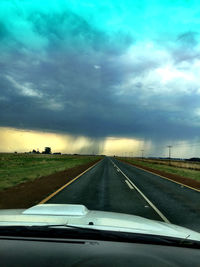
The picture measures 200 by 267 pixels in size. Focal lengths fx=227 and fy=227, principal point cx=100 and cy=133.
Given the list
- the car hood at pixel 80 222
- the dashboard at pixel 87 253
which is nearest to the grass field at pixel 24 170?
the car hood at pixel 80 222

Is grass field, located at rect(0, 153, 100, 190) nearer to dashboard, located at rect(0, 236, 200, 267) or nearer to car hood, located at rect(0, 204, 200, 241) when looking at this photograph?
car hood, located at rect(0, 204, 200, 241)

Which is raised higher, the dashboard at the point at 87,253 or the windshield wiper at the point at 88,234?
the windshield wiper at the point at 88,234

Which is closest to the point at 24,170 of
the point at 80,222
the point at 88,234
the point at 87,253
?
the point at 80,222

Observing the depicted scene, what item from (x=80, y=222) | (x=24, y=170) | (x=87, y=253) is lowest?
(x=24, y=170)

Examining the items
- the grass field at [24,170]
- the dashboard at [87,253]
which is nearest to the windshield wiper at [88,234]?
the dashboard at [87,253]

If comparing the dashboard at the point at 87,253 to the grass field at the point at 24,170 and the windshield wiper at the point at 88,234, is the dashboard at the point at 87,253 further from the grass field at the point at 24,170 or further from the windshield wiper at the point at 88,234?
the grass field at the point at 24,170

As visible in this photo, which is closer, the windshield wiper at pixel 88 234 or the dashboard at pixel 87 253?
the dashboard at pixel 87 253

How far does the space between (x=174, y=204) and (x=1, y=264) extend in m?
7.47

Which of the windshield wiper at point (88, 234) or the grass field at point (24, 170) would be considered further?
the grass field at point (24, 170)

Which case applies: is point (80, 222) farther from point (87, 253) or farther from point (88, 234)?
point (87, 253)

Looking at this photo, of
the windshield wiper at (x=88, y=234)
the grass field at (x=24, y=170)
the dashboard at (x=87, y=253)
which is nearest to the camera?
the dashboard at (x=87, y=253)

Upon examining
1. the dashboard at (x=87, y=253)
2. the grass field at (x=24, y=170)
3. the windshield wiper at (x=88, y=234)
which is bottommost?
the grass field at (x=24, y=170)

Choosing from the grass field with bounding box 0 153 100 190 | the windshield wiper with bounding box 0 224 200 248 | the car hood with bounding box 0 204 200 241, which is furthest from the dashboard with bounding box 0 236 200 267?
the grass field with bounding box 0 153 100 190

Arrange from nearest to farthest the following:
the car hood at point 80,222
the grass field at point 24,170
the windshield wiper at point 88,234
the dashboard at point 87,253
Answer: the dashboard at point 87,253 < the windshield wiper at point 88,234 < the car hood at point 80,222 < the grass field at point 24,170
